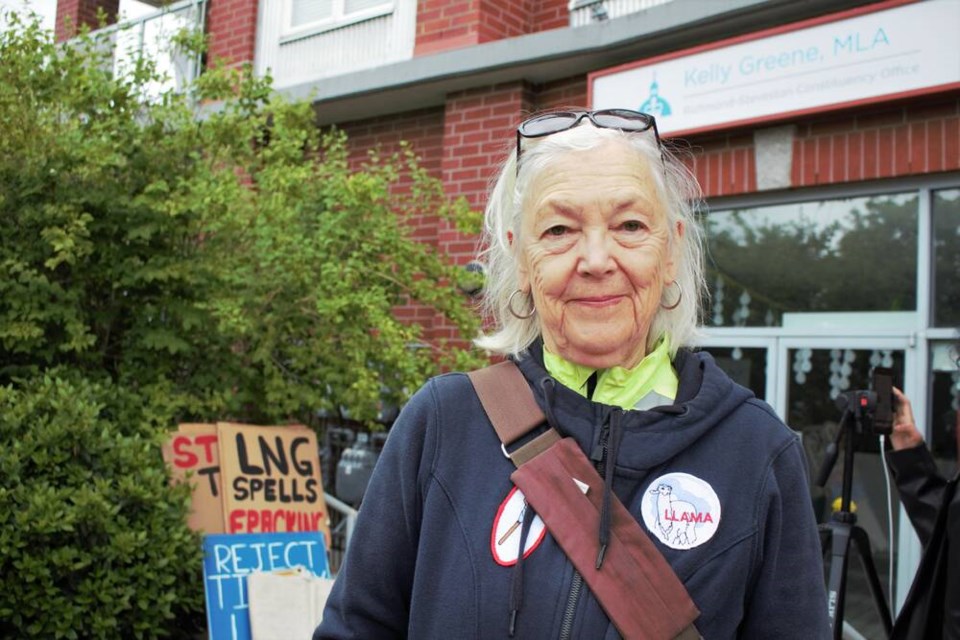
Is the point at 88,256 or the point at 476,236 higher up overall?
the point at 476,236

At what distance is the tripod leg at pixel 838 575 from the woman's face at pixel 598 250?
7.89 ft

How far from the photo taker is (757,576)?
4.56 ft

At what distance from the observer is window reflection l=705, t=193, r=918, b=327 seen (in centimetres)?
488

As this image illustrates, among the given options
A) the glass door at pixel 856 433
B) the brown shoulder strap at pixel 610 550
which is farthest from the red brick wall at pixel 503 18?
the brown shoulder strap at pixel 610 550

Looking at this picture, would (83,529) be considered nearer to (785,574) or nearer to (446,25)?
(785,574)

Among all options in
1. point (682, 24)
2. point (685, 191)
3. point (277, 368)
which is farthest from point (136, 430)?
point (682, 24)

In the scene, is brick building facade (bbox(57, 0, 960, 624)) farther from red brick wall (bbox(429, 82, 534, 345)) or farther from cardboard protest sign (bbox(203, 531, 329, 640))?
cardboard protest sign (bbox(203, 531, 329, 640))

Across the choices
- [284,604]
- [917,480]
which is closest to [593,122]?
[917,480]

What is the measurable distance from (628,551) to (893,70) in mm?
3972

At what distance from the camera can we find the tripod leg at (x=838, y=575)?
3435 millimetres

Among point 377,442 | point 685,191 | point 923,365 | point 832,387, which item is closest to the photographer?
point 685,191

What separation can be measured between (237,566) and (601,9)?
13.4ft

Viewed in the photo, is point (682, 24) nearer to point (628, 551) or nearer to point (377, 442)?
point (377, 442)

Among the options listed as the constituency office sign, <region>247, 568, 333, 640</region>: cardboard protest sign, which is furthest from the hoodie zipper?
the constituency office sign
